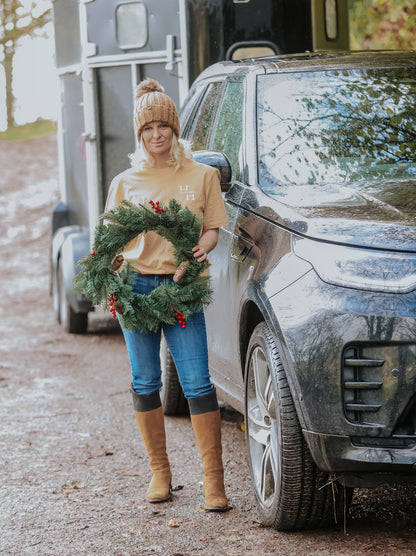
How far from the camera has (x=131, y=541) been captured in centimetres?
416

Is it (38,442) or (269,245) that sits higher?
(269,245)

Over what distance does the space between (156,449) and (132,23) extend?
5183 mm

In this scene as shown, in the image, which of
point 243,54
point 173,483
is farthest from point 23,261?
point 173,483

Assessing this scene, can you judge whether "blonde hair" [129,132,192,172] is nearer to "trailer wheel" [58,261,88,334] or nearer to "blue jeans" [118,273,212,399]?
"blue jeans" [118,273,212,399]

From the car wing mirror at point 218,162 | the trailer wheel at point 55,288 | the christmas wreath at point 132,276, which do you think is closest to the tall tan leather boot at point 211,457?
the christmas wreath at point 132,276

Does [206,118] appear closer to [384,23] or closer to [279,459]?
[279,459]

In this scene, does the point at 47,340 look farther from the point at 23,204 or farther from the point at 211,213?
the point at 23,204

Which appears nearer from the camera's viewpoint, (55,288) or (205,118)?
(205,118)

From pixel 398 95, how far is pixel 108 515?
8.23 ft

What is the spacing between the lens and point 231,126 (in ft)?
16.9

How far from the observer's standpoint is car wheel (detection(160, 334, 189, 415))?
6059 mm

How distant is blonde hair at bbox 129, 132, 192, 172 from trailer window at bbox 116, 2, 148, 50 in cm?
462

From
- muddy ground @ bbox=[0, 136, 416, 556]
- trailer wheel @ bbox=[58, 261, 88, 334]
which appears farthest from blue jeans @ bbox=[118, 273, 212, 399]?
trailer wheel @ bbox=[58, 261, 88, 334]

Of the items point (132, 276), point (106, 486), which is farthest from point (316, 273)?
point (106, 486)
